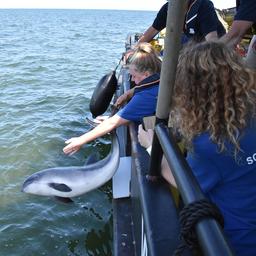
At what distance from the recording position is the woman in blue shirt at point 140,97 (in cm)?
454

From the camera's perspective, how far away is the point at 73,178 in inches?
190

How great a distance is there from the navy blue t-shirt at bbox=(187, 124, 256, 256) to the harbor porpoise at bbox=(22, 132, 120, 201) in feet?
8.23

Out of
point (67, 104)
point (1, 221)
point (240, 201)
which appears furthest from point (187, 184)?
point (67, 104)

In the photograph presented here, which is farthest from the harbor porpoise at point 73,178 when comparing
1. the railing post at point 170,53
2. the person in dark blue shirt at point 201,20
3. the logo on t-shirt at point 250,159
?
the logo on t-shirt at point 250,159

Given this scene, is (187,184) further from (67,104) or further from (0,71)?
(0,71)

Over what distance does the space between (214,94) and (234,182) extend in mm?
498

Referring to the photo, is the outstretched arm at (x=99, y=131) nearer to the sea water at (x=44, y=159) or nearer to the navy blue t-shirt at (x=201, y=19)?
the sea water at (x=44, y=159)

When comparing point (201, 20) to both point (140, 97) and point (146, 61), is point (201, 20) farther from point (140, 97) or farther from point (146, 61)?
point (140, 97)

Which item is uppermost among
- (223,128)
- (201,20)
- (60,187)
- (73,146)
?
(201,20)

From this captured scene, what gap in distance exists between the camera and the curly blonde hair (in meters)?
2.34

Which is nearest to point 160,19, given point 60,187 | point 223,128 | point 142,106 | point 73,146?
point 142,106


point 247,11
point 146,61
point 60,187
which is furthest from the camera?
point 60,187

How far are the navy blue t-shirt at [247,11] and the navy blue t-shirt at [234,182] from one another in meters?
2.29

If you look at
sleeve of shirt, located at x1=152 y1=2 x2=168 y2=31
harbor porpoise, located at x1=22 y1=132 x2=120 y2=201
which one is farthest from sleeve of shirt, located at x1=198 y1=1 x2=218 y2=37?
harbor porpoise, located at x1=22 y1=132 x2=120 y2=201
